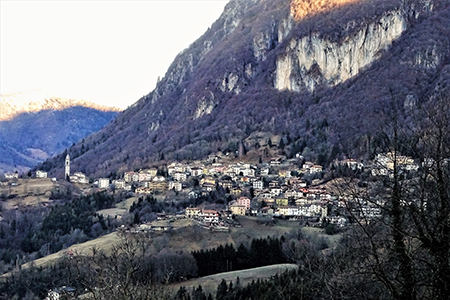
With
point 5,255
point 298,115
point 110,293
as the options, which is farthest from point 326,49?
point 110,293

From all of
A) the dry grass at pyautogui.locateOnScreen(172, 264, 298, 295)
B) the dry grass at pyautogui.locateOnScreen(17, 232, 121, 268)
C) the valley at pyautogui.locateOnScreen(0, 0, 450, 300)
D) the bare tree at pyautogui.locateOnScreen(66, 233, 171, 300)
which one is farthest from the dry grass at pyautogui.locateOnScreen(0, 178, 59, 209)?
the bare tree at pyautogui.locateOnScreen(66, 233, 171, 300)

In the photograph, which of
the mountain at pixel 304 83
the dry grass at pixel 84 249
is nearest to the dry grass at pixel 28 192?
the mountain at pixel 304 83

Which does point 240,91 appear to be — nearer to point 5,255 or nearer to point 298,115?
point 298,115

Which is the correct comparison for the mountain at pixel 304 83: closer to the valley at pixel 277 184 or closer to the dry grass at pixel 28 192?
the valley at pixel 277 184

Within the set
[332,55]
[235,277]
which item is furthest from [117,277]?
[332,55]

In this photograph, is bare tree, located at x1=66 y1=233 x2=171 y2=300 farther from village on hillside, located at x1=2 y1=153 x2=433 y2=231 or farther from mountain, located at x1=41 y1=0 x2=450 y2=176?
mountain, located at x1=41 y1=0 x2=450 y2=176

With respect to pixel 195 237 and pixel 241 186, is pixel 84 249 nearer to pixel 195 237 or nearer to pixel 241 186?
pixel 195 237
